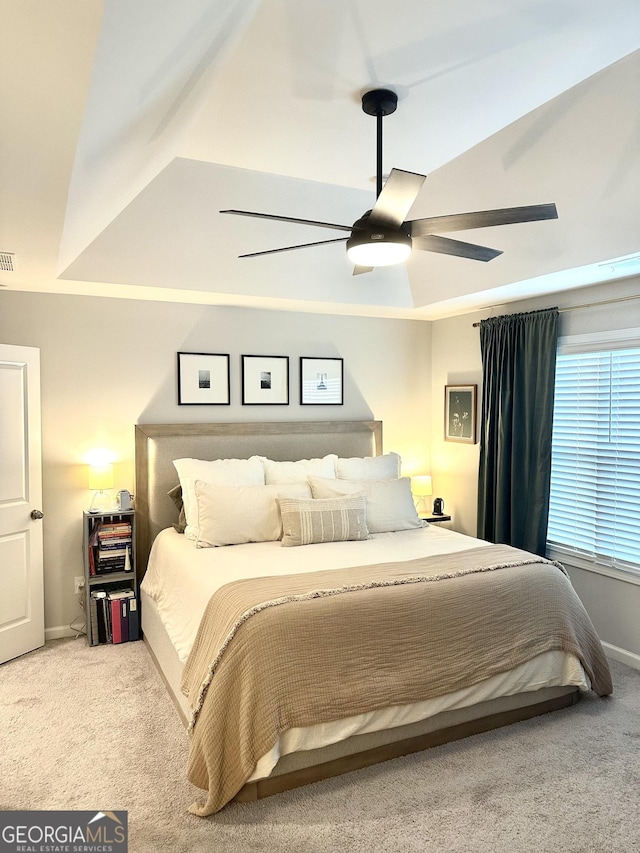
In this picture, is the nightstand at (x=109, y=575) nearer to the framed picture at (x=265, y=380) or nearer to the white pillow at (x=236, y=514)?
the white pillow at (x=236, y=514)

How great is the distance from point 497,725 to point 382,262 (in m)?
2.30

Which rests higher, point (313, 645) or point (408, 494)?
point (408, 494)

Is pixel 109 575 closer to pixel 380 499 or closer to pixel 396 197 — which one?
pixel 380 499

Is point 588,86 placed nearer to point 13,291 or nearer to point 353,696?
point 353,696

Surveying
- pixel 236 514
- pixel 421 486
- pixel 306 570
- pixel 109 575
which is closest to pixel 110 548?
pixel 109 575

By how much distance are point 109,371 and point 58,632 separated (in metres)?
1.83

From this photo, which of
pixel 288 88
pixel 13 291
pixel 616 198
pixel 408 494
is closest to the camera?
pixel 288 88

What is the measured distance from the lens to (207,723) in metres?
2.40

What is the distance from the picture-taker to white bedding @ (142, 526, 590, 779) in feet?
8.26

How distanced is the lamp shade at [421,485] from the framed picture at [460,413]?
0.43 metres

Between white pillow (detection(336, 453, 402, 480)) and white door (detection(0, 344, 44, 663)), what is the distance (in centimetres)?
209

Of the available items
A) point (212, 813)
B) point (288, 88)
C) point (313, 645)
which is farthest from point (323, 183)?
point (212, 813)

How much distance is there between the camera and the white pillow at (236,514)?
3.66 metres

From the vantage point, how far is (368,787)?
2.49 meters
